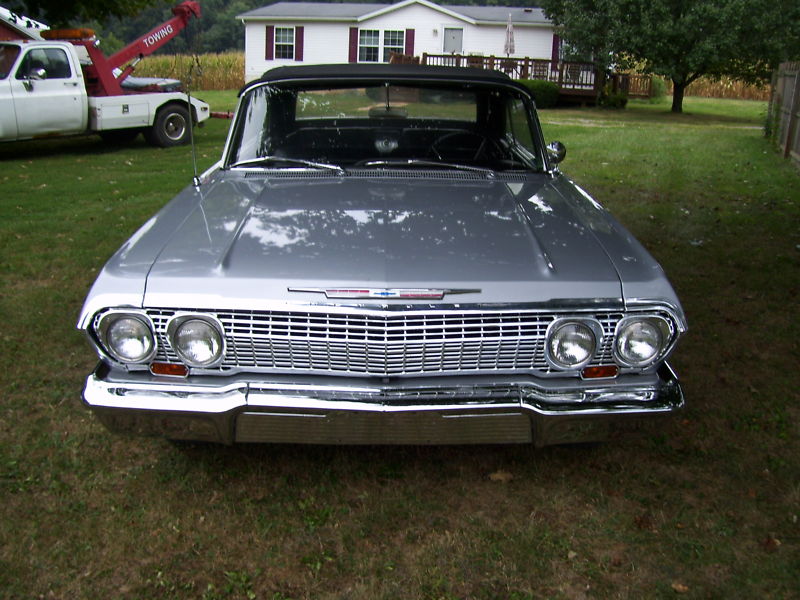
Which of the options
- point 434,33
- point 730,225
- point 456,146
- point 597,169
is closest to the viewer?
point 456,146

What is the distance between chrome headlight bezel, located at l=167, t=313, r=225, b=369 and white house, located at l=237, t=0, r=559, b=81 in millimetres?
29875

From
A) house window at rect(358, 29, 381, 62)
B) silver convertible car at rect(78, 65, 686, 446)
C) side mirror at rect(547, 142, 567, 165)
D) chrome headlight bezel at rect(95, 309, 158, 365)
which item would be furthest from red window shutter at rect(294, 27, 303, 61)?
chrome headlight bezel at rect(95, 309, 158, 365)

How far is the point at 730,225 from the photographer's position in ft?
24.6

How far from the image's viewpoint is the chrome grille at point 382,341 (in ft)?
8.53

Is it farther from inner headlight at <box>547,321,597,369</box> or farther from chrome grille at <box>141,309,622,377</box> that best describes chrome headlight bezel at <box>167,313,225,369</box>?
inner headlight at <box>547,321,597,369</box>

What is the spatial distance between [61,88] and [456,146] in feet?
29.7

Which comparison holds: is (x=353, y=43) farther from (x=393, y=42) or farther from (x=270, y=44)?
(x=270, y=44)

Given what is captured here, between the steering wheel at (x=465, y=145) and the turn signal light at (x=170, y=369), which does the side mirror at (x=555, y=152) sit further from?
the turn signal light at (x=170, y=369)

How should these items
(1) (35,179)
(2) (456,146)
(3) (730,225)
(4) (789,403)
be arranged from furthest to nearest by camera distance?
(1) (35,179), (3) (730,225), (2) (456,146), (4) (789,403)

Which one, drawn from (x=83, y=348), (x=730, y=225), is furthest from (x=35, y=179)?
(x=730, y=225)

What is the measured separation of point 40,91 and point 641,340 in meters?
10.6

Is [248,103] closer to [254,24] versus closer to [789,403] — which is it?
[789,403]

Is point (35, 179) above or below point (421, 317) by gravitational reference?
below

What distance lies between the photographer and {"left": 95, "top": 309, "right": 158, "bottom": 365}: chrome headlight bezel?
8.77 ft
